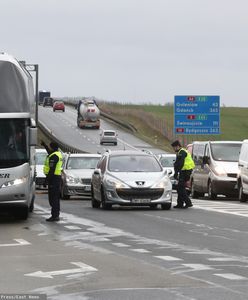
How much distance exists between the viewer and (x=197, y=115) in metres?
59.6

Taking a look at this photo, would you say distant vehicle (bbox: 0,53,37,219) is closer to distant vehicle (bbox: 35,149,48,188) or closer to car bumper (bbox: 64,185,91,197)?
car bumper (bbox: 64,185,91,197)

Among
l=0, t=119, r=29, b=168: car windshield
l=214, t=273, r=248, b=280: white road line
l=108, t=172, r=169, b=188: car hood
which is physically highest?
l=0, t=119, r=29, b=168: car windshield

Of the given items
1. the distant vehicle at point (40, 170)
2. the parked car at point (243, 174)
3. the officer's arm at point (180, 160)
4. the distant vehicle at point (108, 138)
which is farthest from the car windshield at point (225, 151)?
the distant vehicle at point (108, 138)

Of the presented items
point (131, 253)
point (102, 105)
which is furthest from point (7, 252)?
point (102, 105)

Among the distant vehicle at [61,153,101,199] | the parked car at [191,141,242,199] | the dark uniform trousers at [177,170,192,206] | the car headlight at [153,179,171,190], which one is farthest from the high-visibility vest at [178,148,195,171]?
the distant vehicle at [61,153,101,199]

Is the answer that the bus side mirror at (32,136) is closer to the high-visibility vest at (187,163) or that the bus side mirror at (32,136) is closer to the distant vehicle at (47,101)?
the high-visibility vest at (187,163)

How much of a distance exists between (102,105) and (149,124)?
29542mm

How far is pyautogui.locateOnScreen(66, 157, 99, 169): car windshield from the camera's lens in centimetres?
3538

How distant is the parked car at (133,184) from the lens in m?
25.2

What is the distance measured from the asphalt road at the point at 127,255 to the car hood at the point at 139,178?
3.03 ft

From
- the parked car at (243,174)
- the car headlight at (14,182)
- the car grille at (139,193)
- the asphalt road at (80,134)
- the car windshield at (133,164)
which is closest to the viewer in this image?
the car headlight at (14,182)

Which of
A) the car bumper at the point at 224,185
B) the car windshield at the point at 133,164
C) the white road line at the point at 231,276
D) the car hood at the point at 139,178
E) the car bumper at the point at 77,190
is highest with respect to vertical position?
the car windshield at the point at 133,164

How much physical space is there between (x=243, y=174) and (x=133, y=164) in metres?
5.73

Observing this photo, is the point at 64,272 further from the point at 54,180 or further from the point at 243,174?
the point at 243,174
